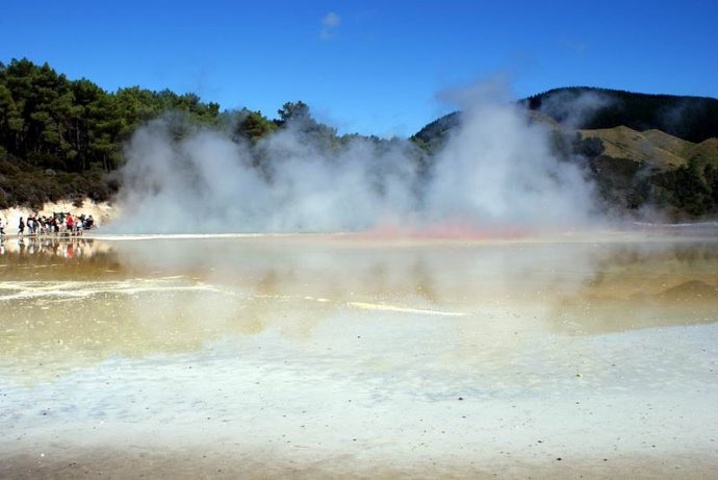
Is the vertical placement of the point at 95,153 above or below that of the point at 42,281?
above

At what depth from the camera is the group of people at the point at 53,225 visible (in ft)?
107

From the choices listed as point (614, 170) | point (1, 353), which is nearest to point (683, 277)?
point (1, 353)

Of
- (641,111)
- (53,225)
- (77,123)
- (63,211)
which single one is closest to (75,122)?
(77,123)

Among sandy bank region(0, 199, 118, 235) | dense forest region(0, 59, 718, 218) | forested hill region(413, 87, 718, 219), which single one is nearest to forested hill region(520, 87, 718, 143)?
forested hill region(413, 87, 718, 219)

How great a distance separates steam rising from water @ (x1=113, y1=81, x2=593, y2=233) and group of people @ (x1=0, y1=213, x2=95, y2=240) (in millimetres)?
2464

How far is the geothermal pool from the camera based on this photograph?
14.3 ft

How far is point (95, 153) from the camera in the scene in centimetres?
5238

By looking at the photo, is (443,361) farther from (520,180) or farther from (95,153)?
(95,153)

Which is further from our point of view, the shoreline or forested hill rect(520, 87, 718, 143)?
forested hill rect(520, 87, 718, 143)

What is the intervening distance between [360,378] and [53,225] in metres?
32.0

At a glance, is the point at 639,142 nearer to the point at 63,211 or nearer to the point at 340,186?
the point at 340,186

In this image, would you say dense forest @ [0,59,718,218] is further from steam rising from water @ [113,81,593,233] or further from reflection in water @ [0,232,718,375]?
reflection in water @ [0,232,718,375]

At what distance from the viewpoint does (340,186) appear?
Result: 36.8 meters

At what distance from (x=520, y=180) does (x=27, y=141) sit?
4292 centimetres
